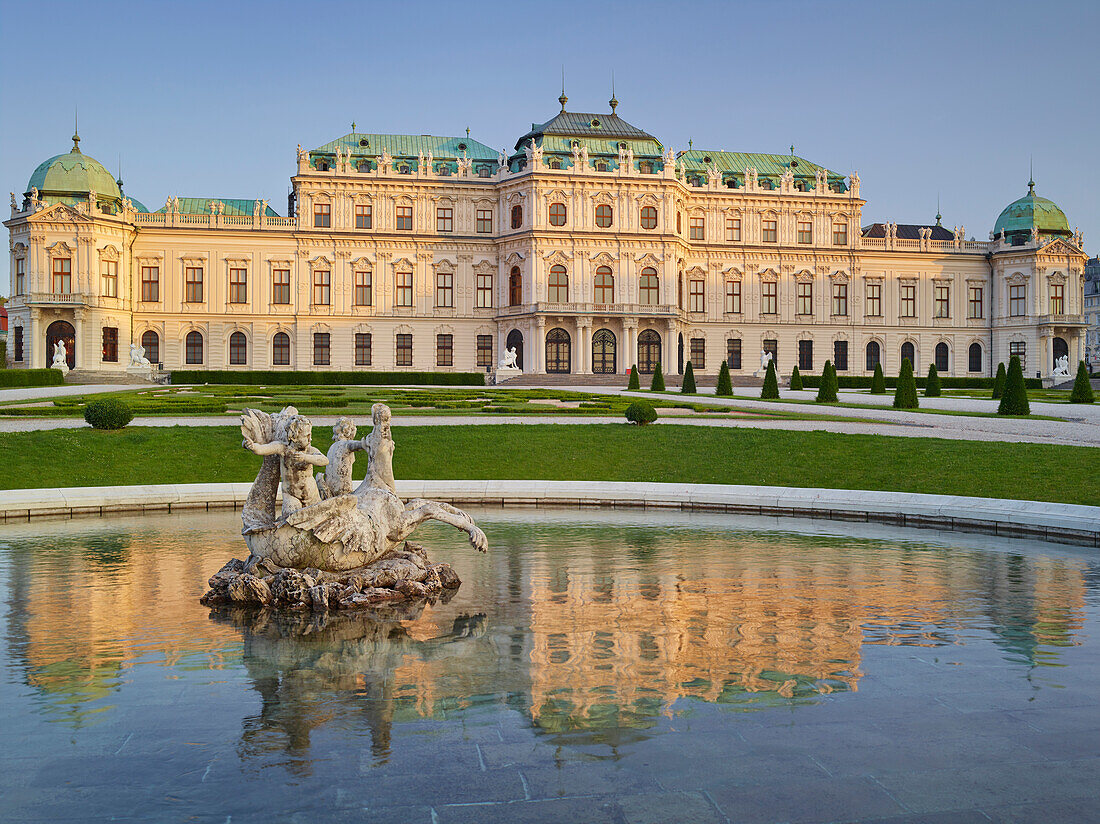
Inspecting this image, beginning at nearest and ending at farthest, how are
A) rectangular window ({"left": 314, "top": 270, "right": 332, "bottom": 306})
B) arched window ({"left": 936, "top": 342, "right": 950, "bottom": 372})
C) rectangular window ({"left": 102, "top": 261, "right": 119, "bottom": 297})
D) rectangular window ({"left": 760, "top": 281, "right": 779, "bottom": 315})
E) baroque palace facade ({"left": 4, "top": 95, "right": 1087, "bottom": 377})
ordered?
rectangular window ({"left": 102, "top": 261, "right": 119, "bottom": 297})
baroque palace facade ({"left": 4, "top": 95, "right": 1087, "bottom": 377})
rectangular window ({"left": 314, "top": 270, "right": 332, "bottom": 306})
rectangular window ({"left": 760, "top": 281, "right": 779, "bottom": 315})
arched window ({"left": 936, "top": 342, "right": 950, "bottom": 372})

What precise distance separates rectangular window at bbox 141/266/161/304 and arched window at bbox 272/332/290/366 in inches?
293

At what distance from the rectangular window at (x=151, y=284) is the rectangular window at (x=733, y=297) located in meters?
36.8

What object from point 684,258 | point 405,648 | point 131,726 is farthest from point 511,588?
point 684,258

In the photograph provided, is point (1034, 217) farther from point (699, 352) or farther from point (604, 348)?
point (604, 348)

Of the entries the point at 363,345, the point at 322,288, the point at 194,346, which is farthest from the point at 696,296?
the point at 194,346

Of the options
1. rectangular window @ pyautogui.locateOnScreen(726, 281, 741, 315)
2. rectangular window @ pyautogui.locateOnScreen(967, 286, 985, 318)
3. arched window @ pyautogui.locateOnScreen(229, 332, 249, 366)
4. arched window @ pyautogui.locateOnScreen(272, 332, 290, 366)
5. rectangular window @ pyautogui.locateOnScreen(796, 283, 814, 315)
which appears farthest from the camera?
rectangular window @ pyautogui.locateOnScreen(967, 286, 985, 318)

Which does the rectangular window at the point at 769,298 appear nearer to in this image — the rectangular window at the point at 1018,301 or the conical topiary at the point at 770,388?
the rectangular window at the point at 1018,301

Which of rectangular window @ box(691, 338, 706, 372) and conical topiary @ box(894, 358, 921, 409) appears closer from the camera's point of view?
conical topiary @ box(894, 358, 921, 409)

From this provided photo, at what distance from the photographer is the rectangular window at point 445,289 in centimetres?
6347

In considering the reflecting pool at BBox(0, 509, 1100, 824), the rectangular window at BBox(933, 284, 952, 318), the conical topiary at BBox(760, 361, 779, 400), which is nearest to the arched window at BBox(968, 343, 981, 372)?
the rectangular window at BBox(933, 284, 952, 318)

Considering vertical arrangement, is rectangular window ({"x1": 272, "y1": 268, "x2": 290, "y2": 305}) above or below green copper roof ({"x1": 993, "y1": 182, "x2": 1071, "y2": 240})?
below

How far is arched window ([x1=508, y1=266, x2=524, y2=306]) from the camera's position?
204 feet

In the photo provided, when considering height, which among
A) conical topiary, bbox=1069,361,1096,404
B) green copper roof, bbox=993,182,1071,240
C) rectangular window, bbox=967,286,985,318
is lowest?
conical topiary, bbox=1069,361,1096,404

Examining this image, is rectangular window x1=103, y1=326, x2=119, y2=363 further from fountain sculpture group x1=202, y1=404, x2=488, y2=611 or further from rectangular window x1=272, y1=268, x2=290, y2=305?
fountain sculpture group x1=202, y1=404, x2=488, y2=611
